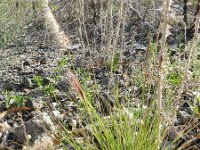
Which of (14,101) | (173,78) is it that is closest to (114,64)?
(173,78)

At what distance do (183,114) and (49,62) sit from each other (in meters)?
2.29

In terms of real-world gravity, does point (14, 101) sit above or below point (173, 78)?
below

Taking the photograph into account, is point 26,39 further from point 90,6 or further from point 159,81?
point 159,81

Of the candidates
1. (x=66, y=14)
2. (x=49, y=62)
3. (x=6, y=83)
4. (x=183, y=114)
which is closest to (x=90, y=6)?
(x=66, y=14)

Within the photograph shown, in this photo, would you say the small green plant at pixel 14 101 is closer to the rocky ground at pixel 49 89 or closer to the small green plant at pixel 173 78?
the rocky ground at pixel 49 89

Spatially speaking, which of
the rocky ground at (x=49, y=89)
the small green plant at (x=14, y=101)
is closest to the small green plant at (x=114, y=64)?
the rocky ground at (x=49, y=89)

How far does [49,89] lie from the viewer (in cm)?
333

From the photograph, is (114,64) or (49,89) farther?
(114,64)

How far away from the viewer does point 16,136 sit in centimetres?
261

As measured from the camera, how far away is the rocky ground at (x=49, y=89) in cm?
244

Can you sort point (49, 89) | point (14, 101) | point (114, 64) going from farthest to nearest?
point (114, 64) → point (49, 89) → point (14, 101)

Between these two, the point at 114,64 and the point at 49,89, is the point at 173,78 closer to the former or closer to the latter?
the point at 114,64

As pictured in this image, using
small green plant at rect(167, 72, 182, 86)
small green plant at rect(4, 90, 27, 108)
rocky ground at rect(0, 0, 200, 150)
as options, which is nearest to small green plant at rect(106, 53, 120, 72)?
rocky ground at rect(0, 0, 200, 150)

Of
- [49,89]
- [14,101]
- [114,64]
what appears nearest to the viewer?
[14,101]
